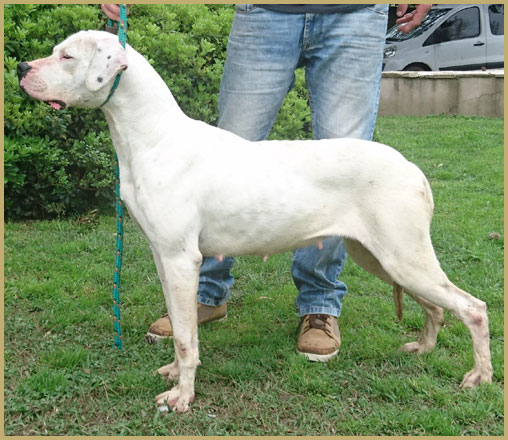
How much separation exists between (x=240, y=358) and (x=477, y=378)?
1334mm

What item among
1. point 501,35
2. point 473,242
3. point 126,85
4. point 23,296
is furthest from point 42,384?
point 501,35

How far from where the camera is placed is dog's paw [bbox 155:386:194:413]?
10.8 ft

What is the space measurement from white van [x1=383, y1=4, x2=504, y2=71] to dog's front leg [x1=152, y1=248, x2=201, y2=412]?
15.3 m

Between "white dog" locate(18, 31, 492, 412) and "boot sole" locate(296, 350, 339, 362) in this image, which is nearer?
"white dog" locate(18, 31, 492, 412)

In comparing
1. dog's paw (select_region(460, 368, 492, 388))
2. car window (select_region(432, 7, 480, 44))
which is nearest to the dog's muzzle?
dog's paw (select_region(460, 368, 492, 388))

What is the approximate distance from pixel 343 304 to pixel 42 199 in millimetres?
3376

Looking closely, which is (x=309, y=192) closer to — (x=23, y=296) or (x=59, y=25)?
(x=23, y=296)

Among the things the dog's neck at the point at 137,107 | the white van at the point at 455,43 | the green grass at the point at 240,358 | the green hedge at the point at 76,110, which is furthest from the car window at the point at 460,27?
the dog's neck at the point at 137,107

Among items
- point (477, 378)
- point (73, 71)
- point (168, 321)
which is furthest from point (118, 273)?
point (477, 378)

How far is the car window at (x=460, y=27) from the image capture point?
1730 centimetres

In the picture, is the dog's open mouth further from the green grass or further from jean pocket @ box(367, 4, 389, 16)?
jean pocket @ box(367, 4, 389, 16)

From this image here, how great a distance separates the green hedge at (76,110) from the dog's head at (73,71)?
9.56ft

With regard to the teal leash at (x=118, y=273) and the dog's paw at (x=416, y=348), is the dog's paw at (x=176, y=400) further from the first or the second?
the dog's paw at (x=416, y=348)

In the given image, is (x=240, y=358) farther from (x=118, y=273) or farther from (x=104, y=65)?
(x=104, y=65)
